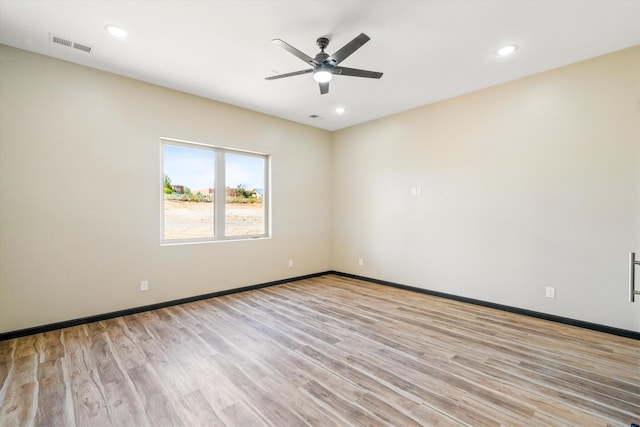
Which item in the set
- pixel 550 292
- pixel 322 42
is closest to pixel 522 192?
pixel 550 292

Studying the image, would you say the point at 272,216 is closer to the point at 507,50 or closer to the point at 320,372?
Result: the point at 320,372

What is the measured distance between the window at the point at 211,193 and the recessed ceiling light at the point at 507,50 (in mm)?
3620

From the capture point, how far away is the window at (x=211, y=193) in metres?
4.04

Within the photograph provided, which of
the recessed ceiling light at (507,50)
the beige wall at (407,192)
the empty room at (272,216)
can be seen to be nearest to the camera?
the empty room at (272,216)

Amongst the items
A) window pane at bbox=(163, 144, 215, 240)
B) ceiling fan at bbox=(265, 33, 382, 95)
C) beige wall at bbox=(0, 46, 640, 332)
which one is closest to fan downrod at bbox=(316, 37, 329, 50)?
ceiling fan at bbox=(265, 33, 382, 95)

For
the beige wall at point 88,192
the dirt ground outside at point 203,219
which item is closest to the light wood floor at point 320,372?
the beige wall at point 88,192

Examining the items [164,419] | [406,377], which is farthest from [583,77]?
[164,419]

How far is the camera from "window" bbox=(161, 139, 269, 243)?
404 cm

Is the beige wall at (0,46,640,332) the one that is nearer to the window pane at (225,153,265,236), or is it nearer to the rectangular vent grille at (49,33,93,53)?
the window pane at (225,153,265,236)

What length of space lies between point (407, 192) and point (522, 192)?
160 centimetres

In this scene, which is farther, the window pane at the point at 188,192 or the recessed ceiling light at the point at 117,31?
the window pane at the point at 188,192

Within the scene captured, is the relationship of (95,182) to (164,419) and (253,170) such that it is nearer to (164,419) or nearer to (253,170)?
(253,170)

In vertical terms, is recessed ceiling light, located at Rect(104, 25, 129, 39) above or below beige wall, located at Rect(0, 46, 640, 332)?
above

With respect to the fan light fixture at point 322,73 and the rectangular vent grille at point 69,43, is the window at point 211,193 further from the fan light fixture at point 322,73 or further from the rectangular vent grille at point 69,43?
the fan light fixture at point 322,73
